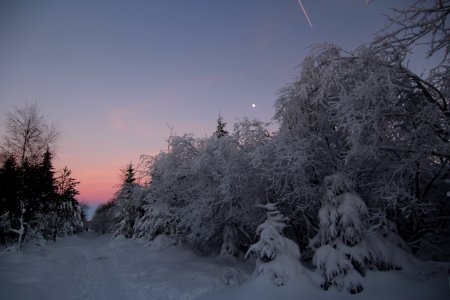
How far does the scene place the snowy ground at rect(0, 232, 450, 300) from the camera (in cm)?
866

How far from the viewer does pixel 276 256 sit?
9.91 meters

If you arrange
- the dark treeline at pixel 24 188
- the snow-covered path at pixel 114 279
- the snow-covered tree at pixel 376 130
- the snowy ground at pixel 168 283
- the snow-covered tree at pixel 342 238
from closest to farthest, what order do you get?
the snowy ground at pixel 168 283 < the snow-covered tree at pixel 342 238 < the snow-covered tree at pixel 376 130 < the snow-covered path at pixel 114 279 < the dark treeline at pixel 24 188

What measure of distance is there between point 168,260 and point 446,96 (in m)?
15.2

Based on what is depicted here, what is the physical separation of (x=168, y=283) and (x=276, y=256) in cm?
454

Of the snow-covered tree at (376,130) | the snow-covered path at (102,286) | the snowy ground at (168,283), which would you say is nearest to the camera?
the snowy ground at (168,283)

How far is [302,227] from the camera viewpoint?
52.0 ft

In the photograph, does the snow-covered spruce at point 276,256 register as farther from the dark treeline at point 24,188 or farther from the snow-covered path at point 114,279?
the dark treeline at point 24,188

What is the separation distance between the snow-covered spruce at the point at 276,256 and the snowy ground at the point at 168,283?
253mm

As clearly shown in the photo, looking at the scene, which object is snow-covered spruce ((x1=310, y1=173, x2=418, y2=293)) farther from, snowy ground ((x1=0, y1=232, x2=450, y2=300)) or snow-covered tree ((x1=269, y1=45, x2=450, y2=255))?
snow-covered tree ((x1=269, y1=45, x2=450, y2=255))

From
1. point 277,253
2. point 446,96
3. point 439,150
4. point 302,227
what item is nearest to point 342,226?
point 277,253

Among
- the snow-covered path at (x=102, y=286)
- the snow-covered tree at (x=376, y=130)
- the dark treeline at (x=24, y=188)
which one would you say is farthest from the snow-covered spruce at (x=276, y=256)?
the dark treeline at (x=24, y=188)

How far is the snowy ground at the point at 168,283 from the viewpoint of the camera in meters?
8.66

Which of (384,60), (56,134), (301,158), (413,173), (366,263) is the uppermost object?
(56,134)

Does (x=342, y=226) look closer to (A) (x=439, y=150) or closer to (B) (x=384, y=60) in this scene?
(A) (x=439, y=150)
